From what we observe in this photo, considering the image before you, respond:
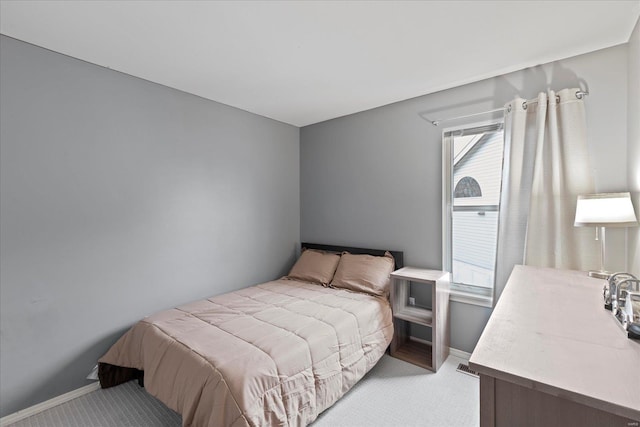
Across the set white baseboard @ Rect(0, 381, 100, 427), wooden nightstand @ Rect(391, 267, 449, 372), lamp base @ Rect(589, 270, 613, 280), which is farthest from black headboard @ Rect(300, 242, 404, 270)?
white baseboard @ Rect(0, 381, 100, 427)

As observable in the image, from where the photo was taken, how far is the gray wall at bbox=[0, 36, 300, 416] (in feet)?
6.41

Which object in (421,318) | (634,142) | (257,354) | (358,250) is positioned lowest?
(421,318)

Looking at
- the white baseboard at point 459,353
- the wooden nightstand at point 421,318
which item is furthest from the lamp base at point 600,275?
the white baseboard at point 459,353

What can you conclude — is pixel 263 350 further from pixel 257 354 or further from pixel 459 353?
pixel 459 353

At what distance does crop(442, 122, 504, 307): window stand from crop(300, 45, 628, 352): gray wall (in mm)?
91

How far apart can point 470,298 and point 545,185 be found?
1.13 m

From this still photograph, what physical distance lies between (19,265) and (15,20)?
5.03 ft

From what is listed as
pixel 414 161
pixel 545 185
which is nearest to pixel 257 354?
pixel 414 161

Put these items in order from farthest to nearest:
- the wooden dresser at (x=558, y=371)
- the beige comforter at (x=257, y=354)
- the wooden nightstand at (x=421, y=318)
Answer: the wooden nightstand at (x=421, y=318)
the beige comforter at (x=257, y=354)
the wooden dresser at (x=558, y=371)

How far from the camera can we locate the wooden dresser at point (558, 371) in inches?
28.1

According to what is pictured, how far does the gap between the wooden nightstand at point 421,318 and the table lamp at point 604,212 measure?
3.41 ft

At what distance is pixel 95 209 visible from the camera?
2.27 meters

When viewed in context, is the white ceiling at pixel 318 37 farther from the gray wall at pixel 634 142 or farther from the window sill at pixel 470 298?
the window sill at pixel 470 298

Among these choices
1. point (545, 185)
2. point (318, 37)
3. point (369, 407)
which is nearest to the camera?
point (318, 37)
